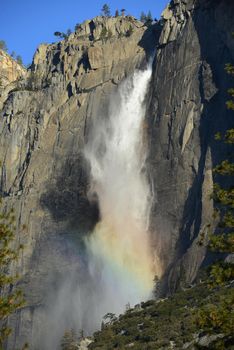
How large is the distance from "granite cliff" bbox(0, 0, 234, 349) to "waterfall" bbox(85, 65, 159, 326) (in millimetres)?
1965

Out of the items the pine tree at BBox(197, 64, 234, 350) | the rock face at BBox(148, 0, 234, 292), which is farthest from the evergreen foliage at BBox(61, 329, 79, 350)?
the pine tree at BBox(197, 64, 234, 350)

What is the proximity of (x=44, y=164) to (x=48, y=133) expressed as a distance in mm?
5931

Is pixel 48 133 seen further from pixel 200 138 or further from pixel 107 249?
pixel 200 138

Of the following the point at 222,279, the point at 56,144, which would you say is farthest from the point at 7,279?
the point at 56,144

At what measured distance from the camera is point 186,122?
106m

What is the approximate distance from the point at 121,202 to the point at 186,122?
17.8m

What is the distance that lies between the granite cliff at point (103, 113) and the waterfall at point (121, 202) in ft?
6.45

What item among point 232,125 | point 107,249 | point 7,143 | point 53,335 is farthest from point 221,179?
point 7,143

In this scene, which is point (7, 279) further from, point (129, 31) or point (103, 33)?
point (103, 33)

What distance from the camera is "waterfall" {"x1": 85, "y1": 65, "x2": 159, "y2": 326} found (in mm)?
107438


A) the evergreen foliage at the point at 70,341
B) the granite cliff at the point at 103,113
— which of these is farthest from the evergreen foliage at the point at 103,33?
the evergreen foliage at the point at 70,341

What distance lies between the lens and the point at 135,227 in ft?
368

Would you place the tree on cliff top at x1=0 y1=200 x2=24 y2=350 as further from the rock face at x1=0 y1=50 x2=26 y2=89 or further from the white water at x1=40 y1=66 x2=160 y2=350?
the rock face at x1=0 y1=50 x2=26 y2=89

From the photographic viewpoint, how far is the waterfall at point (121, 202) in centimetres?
10744
